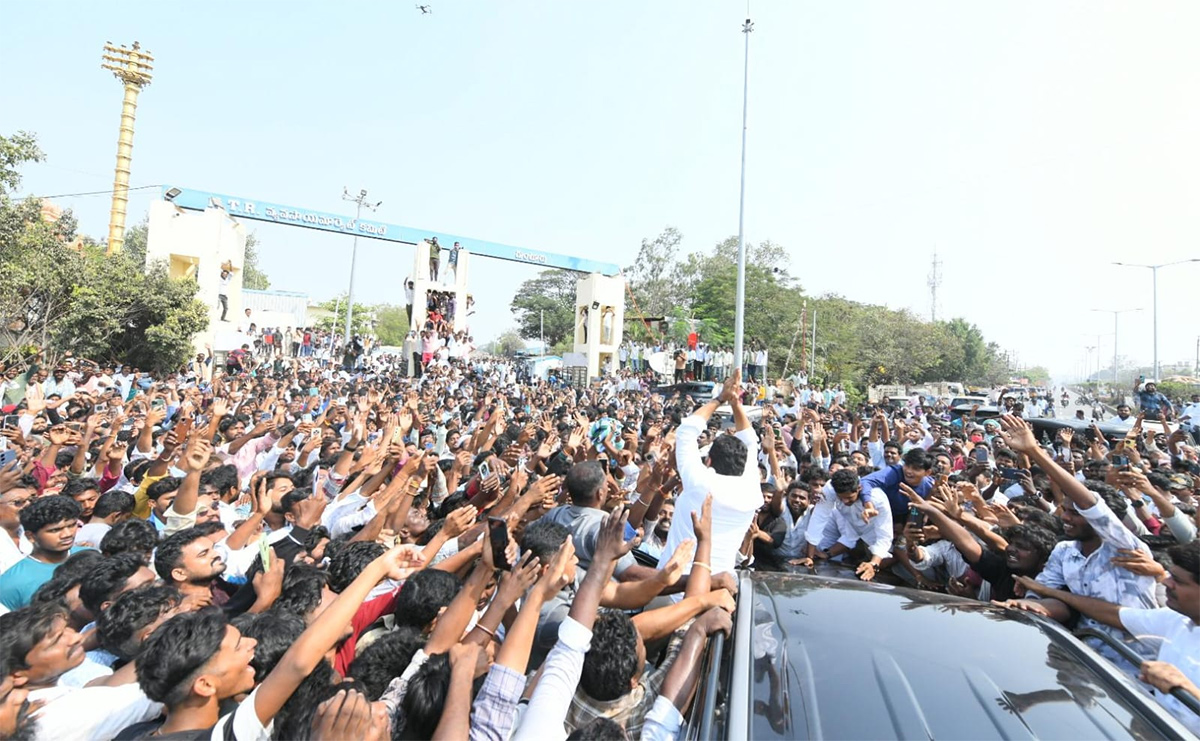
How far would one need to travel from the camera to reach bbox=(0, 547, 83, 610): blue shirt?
3223mm

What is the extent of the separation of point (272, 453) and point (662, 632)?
219 inches

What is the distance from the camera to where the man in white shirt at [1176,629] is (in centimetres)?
220

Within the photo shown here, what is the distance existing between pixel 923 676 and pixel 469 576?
5.34ft

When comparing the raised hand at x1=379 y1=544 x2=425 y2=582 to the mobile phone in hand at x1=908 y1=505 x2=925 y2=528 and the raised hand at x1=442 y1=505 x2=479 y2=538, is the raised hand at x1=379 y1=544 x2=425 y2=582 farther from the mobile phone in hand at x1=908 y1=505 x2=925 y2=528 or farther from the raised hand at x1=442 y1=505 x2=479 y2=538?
the mobile phone in hand at x1=908 y1=505 x2=925 y2=528

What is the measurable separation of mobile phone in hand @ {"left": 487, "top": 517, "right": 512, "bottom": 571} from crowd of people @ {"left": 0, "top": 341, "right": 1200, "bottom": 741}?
1 cm

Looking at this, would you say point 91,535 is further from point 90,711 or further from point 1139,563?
point 1139,563

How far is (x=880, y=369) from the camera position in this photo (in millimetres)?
45875

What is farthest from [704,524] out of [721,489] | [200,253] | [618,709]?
[200,253]

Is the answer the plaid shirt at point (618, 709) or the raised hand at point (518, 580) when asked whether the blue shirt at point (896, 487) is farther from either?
the raised hand at point (518, 580)

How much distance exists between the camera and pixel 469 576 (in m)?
2.60

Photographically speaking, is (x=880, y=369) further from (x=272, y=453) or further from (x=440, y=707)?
(x=440, y=707)

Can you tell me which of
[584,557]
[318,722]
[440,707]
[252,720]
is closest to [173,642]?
[252,720]

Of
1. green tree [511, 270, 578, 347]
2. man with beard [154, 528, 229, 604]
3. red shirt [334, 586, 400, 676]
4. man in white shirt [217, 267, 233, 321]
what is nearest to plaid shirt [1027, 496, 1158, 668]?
red shirt [334, 586, 400, 676]

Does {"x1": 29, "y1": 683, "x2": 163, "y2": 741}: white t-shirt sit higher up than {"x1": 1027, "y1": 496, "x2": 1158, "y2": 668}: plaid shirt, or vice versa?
{"x1": 1027, "y1": 496, "x2": 1158, "y2": 668}: plaid shirt
